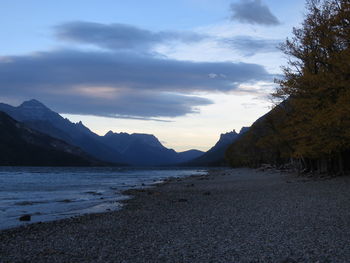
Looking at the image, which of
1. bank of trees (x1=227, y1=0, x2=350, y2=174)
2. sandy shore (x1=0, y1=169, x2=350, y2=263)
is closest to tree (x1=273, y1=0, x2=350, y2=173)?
bank of trees (x1=227, y1=0, x2=350, y2=174)

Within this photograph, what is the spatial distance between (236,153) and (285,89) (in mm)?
111503

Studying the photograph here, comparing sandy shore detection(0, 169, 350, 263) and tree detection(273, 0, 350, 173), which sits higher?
tree detection(273, 0, 350, 173)

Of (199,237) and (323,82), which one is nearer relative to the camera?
(199,237)

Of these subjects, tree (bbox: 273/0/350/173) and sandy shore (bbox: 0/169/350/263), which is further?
tree (bbox: 273/0/350/173)

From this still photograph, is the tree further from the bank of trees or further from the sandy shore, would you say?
the sandy shore

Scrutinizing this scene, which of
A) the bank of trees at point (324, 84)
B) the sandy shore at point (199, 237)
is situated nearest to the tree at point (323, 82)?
the bank of trees at point (324, 84)

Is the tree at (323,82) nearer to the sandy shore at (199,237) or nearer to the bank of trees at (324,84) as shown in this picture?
the bank of trees at (324,84)

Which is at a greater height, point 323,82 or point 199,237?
point 323,82

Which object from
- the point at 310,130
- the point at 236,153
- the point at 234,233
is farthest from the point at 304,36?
the point at 236,153

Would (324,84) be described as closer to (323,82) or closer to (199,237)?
(323,82)

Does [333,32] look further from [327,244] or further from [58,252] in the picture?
[58,252]

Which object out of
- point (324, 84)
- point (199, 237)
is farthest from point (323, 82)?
point (199, 237)

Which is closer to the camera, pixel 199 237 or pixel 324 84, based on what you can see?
pixel 199 237

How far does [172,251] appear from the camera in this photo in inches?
464
